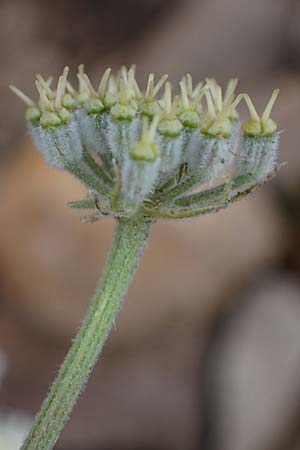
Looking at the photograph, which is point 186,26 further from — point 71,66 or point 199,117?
point 199,117

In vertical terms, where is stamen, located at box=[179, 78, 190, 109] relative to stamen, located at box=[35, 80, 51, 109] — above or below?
above

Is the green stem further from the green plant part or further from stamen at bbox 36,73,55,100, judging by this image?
stamen at bbox 36,73,55,100

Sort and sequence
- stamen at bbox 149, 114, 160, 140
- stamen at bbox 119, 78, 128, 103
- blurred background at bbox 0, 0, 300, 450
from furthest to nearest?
blurred background at bbox 0, 0, 300, 450 < stamen at bbox 119, 78, 128, 103 < stamen at bbox 149, 114, 160, 140

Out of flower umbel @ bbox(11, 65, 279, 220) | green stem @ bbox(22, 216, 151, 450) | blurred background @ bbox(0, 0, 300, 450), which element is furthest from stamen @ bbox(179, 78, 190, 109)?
blurred background @ bbox(0, 0, 300, 450)

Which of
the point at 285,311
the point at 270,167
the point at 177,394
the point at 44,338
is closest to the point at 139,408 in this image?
the point at 177,394

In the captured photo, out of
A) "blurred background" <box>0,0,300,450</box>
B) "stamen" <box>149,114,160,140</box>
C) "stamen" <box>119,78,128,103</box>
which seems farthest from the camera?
"blurred background" <box>0,0,300,450</box>

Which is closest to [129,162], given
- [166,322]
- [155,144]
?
[155,144]

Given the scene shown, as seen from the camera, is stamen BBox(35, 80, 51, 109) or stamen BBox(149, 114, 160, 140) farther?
stamen BBox(35, 80, 51, 109)
